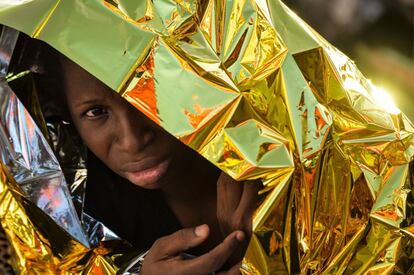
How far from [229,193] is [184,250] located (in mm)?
90

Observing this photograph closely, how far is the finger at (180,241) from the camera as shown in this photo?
0.91m

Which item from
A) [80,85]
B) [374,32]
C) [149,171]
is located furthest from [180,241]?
[374,32]

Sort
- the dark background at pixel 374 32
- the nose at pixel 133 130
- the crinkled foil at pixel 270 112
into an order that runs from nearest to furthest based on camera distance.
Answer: the crinkled foil at pixel 270 112
the nose at pixel 133 130
the dark background at pixel 374 32

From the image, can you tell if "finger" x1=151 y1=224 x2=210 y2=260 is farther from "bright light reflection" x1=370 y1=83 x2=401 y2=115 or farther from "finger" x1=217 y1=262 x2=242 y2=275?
"bright light reflection" x1=370 y1=83 x2=401 y2=115

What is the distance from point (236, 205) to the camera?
0.93m

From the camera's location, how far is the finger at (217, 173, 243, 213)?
92 centimetres

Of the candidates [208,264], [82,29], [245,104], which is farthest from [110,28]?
[208,264]

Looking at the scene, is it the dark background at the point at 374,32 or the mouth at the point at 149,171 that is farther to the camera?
the dark background at the point at 374,32

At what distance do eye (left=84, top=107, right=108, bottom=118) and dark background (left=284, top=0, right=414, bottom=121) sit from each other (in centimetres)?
120

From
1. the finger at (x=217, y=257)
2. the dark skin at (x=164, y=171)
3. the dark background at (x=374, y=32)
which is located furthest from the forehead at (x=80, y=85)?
the dark background at (x=374, y=32)

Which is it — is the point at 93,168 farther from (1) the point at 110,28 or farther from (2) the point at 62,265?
(1) the point at 110,28

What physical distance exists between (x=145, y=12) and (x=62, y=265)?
33 centimetres

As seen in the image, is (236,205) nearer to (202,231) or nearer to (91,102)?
(202,231)

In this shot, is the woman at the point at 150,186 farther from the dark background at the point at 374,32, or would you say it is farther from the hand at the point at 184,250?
the dark background at the point at 374,32
